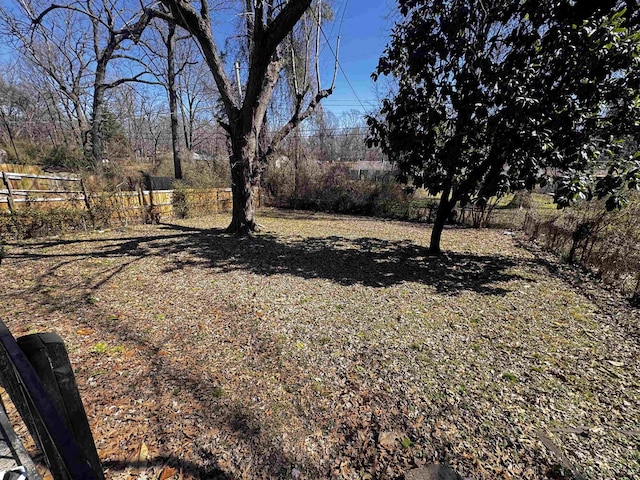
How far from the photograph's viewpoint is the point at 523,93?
12.5 ft

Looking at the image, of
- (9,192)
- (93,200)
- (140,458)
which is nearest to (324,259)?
(140,458)

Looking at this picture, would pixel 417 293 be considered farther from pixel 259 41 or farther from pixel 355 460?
A: pixel 259 41

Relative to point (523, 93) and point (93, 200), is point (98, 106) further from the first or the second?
point (523, 93)

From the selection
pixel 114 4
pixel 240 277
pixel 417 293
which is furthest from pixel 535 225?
pixel 114 4

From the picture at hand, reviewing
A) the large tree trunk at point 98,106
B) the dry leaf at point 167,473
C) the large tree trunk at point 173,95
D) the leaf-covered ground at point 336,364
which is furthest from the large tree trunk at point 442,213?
the large tree trunk at point 98,106

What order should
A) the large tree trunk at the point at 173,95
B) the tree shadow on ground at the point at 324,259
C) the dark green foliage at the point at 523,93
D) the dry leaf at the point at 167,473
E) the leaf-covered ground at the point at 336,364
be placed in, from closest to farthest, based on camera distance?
the dry leaf at the point at 167,473, the leaf-covered ground at the point at 336,364, the dark green foliage at the point at 523,93, the tree shadow on ground at the point at 324,259, the large tree trunk at the point at 173,95

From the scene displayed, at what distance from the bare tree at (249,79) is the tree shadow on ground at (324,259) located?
1.55 meters

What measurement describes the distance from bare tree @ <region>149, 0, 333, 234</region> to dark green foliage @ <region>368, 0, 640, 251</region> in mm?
2335

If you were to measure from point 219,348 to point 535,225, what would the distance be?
356 inches

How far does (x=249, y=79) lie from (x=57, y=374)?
22.6 feet

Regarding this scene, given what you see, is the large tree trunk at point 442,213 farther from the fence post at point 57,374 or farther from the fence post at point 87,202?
the fence post at point 87,202

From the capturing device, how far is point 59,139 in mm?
20734

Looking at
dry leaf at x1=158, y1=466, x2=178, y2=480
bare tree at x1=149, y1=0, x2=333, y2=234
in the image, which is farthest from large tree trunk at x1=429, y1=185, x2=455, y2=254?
dry leaf at x1=158, y1=466, x2=178, y2=480

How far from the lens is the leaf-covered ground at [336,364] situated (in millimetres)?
1872
